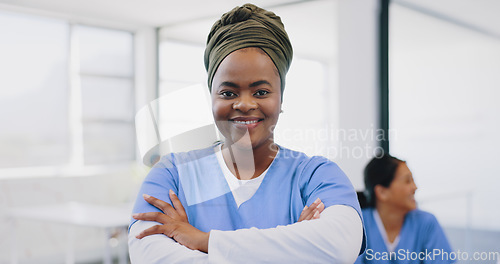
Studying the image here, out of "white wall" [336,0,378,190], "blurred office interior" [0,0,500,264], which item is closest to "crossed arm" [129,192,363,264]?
"blurred office interior" [0,0,500,264]

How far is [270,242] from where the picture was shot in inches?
29.3

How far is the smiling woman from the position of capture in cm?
75

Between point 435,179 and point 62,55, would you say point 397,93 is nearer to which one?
point 435,179

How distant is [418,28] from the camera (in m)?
2.97

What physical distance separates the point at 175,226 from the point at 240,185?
0.46ft

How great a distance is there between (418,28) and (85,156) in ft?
9.95

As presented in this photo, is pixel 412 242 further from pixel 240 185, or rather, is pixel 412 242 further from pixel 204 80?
pixel 240 185

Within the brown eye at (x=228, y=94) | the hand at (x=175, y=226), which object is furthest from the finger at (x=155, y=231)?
the brown eye at (x=228, y=94)

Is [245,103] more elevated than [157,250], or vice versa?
[245,103]

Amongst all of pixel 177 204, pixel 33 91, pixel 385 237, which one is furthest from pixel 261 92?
pixel 33 91

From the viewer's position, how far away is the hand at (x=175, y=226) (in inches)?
30.7

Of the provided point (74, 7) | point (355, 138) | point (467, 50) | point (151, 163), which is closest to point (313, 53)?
point (355, 138)
